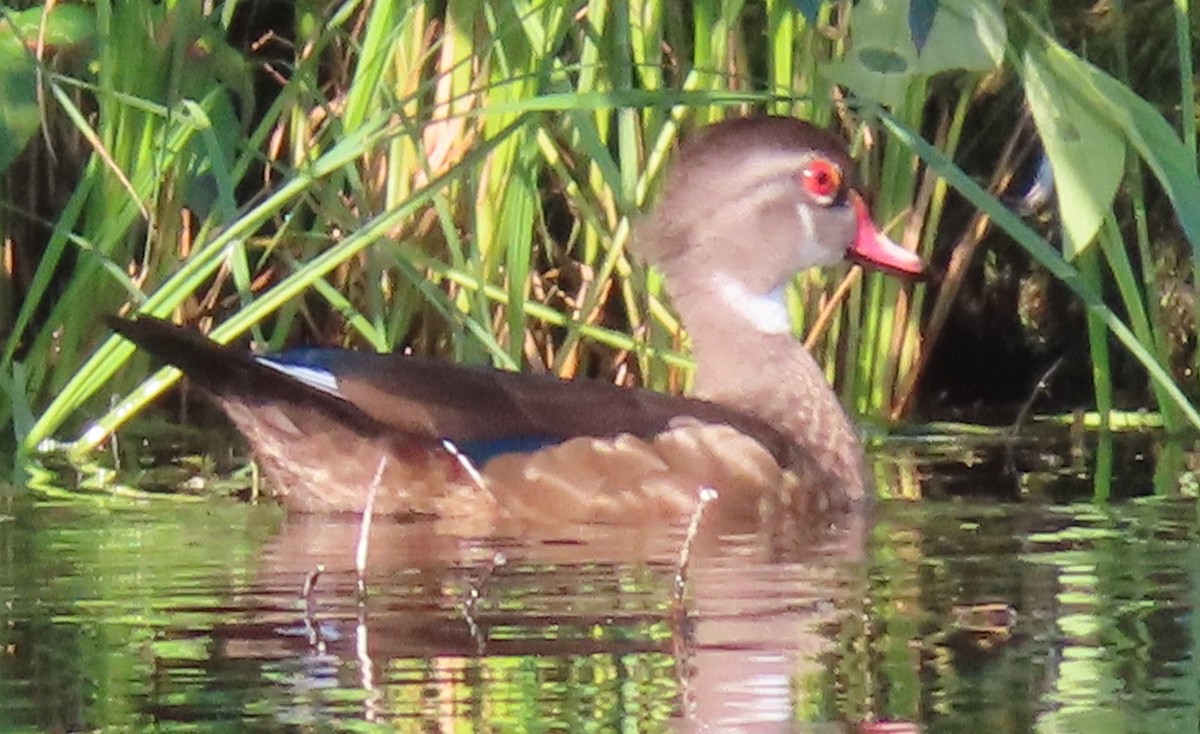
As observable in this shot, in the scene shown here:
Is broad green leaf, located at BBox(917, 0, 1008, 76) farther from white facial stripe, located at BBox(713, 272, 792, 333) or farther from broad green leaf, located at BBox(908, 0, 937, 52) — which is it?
white facial stripe, located at BBox(713, 272, 792, 333)

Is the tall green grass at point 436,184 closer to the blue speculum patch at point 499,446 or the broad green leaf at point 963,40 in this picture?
the blue speculum patch at point 499,446

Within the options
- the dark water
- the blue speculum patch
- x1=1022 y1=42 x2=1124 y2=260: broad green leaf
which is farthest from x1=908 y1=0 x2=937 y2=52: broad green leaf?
the blue speculum patch

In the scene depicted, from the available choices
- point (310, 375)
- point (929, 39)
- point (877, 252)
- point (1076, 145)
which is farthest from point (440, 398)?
point (929, 39)

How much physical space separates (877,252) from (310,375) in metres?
1.61

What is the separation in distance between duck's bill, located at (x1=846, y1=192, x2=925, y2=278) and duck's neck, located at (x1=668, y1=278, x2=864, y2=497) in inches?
10.7

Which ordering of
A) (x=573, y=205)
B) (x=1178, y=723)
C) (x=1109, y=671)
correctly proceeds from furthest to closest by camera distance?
(x=573, y=205), (x=1109, y=671), (x=1178, y=723)

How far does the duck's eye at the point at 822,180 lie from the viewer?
7242 mm

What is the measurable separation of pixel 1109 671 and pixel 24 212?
3.95m

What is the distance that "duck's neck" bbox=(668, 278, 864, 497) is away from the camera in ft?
22.7

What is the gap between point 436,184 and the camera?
239 inches

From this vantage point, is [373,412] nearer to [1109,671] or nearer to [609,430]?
[609,430]

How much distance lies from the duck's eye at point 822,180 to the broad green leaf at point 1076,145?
253cm

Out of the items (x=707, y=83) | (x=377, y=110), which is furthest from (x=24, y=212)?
(x=707, y=83)

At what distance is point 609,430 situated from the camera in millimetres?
6422
